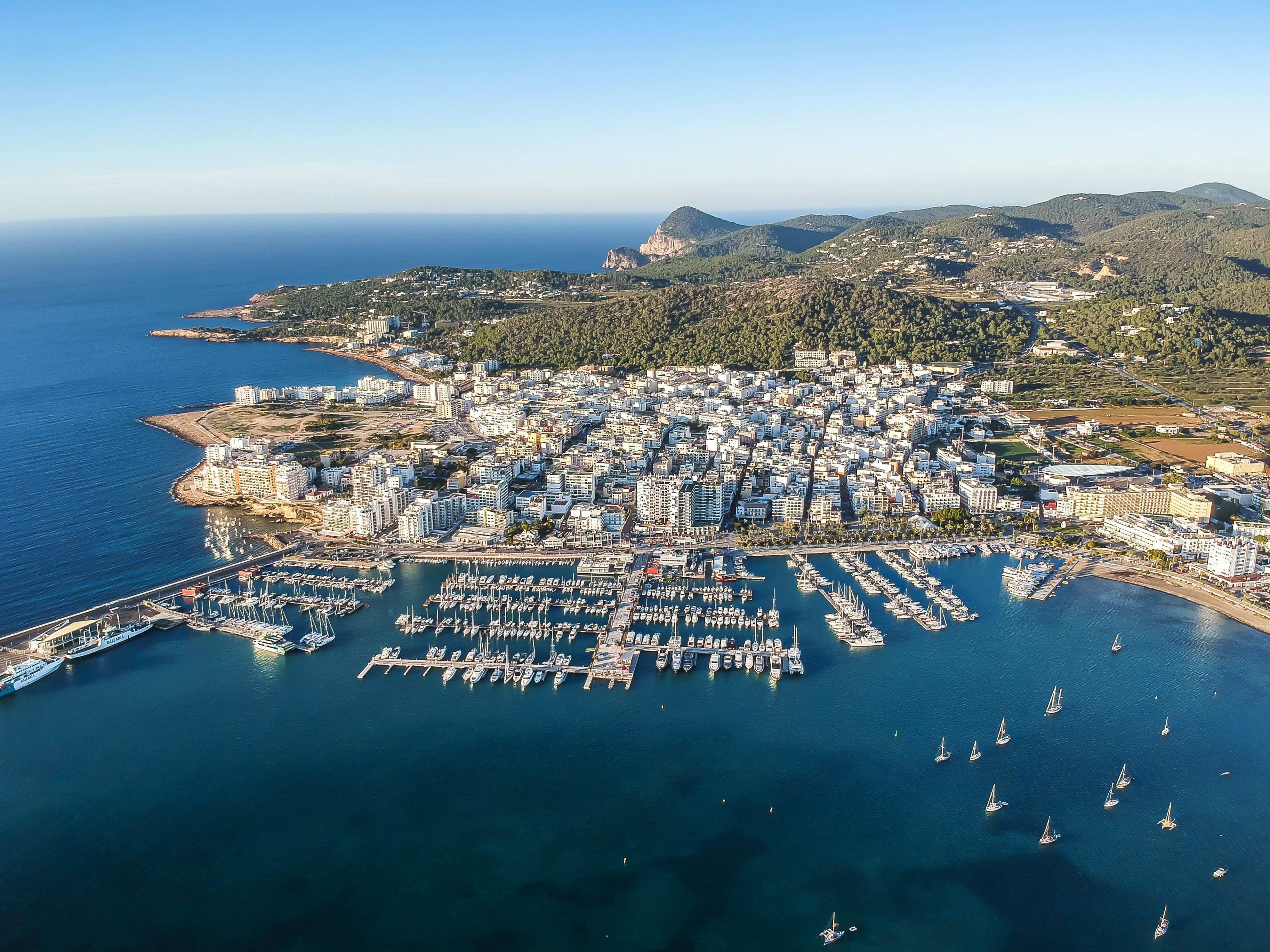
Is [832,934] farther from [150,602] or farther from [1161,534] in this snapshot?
[1161,534]

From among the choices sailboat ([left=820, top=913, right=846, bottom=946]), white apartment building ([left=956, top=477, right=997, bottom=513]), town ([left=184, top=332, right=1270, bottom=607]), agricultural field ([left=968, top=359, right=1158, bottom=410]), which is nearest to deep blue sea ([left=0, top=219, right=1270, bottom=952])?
sailboat ([left=820, top=913, right=846, bottom=946])

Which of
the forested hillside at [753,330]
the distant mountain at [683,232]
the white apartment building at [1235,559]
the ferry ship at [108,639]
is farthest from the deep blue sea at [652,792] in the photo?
the distant mountain at [683,232]

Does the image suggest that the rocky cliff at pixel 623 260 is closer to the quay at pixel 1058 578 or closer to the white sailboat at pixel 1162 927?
the quay at pixel 1058 578

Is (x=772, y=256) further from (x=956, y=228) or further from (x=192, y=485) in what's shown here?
(x=192, y=485)

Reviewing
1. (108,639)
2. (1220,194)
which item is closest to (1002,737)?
(108,639)

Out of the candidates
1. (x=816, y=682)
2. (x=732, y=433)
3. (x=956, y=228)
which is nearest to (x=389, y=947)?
(x=816, y=682)
